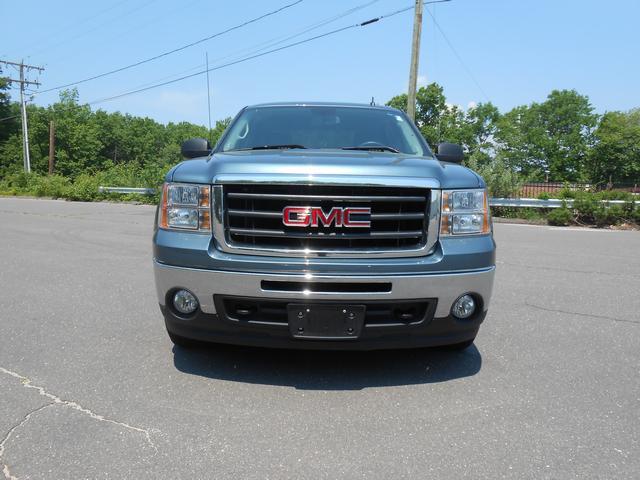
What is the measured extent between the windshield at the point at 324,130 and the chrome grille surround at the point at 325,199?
41.1 inches

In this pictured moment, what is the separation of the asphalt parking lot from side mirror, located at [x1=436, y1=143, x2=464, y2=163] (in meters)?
1.43

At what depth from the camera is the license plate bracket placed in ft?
9.41

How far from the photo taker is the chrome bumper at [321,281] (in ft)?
9.36

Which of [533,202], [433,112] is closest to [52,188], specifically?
[533,202]

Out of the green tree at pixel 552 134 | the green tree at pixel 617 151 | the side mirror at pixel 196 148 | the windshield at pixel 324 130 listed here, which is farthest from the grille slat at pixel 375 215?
the green tree at pixel 552 134

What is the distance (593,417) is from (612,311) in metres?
2.58

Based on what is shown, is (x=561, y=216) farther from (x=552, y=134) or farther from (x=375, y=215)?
(x=552, y=134)

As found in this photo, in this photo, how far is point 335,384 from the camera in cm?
317

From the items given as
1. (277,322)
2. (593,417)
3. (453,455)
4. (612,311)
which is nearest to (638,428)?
(593,417)

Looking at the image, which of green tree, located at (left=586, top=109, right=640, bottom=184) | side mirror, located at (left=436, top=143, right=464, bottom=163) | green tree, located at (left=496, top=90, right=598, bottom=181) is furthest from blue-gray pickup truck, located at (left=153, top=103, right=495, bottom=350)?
green tree, located at (left=496, top=90, right=598, bottom=181)

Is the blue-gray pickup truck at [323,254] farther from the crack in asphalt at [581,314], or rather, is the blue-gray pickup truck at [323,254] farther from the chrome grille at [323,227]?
the crack in asphalt at [581,314]

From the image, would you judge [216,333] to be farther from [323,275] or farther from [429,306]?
[429,306]

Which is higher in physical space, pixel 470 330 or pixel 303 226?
pixel 303 226

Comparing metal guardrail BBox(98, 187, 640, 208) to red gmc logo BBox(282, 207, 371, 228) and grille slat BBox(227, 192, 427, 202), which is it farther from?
red gmc logo BBox(282, 207, 371, 228)
